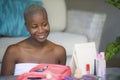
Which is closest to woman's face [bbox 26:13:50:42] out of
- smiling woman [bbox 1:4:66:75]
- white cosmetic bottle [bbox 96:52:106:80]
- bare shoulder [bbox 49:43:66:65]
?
smiling woman [bbox 1:4:66:75]

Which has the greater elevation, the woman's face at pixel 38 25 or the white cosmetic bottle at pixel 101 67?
the woman's face at pixel 38 25

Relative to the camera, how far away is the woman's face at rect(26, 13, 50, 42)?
1.34m

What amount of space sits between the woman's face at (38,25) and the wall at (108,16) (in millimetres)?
1049

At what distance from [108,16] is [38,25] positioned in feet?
3.68

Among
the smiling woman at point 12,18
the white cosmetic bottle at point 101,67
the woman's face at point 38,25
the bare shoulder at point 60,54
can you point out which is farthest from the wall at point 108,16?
the white cosmetic bottle at point 101,67

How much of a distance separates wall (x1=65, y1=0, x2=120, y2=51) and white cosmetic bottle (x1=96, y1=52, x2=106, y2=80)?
1.20 metres

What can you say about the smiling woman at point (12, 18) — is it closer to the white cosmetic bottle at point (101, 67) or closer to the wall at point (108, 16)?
the wall at point (108, 16)

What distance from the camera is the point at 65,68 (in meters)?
1.10

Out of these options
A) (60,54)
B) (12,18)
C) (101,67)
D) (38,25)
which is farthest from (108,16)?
(101,67)

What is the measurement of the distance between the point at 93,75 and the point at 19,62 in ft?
1.44

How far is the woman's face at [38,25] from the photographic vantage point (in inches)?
52.9

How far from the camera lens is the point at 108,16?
7.61 feet

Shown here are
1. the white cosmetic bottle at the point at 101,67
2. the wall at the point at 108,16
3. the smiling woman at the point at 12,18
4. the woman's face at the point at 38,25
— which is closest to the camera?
the white cosmetic bottle at the point at 101,67

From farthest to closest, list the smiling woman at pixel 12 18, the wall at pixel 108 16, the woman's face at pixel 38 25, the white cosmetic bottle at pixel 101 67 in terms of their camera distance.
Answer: the wall at pixel 108 16, the smiling woman at pixel 12 18, the woman's face at pixel 38 25, the white cosmetic bottle at pixel 101 67
